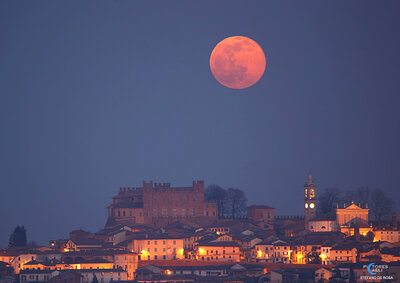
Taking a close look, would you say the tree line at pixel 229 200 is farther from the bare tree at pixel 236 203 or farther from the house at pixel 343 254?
the house at pixel 343 254

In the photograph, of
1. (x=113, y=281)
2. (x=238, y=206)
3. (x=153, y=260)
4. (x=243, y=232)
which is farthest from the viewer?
(x=238, y=206)

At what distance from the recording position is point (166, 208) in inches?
3976

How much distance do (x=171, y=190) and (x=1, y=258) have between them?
24.4 metres

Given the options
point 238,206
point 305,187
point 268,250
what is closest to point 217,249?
point 268,250

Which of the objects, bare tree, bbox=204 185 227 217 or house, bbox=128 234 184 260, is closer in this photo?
house, bbox=128 234 184 260

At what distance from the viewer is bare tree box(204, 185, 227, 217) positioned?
11302cm

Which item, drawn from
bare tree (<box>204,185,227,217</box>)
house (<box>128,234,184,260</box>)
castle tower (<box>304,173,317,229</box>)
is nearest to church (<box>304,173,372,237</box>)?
castle tower (<box>304,173,317,229</box>)

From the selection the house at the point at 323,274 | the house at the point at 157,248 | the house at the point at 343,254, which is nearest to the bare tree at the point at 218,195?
the house at the point at 157,248

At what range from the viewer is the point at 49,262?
251 ft

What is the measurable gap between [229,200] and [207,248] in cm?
3238

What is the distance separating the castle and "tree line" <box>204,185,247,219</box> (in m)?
9.39

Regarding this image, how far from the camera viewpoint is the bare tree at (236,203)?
112m

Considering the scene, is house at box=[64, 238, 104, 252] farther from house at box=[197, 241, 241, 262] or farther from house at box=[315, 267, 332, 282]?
house at box=[315, 267, 332, 282]

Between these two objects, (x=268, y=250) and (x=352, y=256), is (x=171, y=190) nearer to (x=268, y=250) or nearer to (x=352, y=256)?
(x=268, y=250)
